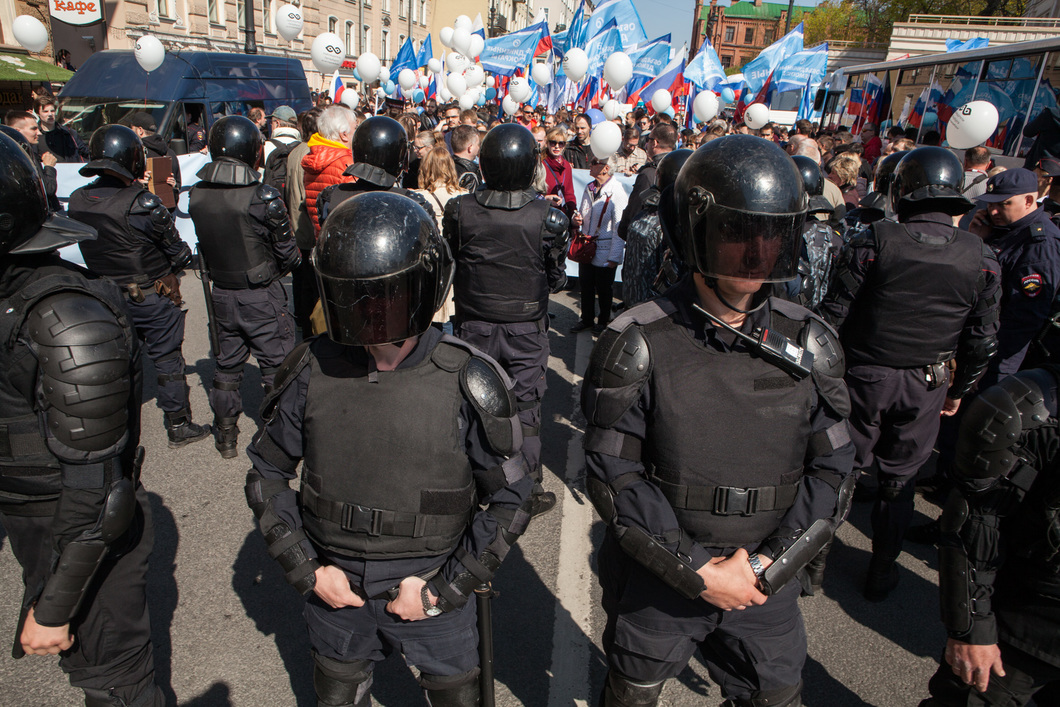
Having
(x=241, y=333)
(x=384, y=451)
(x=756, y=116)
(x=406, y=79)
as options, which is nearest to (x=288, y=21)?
(x=406, y=79)

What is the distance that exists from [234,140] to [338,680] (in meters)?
3.80

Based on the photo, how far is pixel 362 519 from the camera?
1.82m

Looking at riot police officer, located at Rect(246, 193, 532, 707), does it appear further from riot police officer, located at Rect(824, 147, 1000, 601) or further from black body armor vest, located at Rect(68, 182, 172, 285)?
black body armor vest, located at Rect(68, 182, 172, 285)

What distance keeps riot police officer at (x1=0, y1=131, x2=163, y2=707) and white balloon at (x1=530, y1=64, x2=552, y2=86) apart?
1654 cm

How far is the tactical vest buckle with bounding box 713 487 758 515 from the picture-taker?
1.79 metres

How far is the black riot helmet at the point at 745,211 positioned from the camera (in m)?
1.66

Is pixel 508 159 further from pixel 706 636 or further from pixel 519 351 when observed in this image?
pixel 706 636

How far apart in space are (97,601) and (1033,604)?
2.75m

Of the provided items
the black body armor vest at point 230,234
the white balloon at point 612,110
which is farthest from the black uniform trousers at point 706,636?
the white balloon at point 612,110

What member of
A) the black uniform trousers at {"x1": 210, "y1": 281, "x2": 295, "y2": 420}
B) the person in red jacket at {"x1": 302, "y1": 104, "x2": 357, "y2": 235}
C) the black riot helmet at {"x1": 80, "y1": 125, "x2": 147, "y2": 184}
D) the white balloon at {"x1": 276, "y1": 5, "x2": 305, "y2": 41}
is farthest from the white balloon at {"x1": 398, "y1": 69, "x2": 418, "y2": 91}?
the black uniform trousers at {"x1": 210, "y1": 281, "x2": 295, "y2": 420}

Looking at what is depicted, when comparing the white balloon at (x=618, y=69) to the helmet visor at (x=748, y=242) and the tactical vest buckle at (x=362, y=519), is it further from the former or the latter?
the tactical vest buckle at (x=362, y=519)

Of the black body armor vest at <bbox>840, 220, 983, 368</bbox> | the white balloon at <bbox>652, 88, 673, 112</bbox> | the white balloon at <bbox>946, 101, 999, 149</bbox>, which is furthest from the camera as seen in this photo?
the white balloon at <bbox>652, 88, 673, 112</bbox>

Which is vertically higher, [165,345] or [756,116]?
[756,116]

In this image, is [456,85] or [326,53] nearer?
[326,53]
